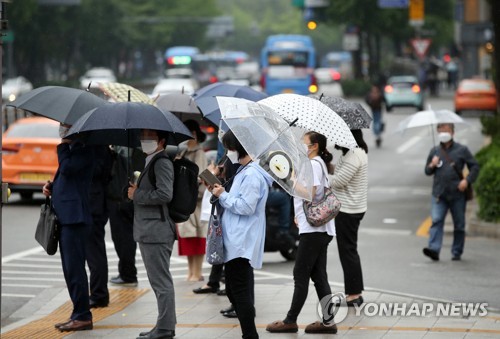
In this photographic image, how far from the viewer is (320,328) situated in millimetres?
9602

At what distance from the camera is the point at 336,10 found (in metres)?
70.1

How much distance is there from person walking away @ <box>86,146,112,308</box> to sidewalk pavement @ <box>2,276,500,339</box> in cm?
18

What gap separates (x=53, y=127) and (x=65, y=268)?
12722 mm

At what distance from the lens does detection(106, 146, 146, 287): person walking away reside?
37.0ft

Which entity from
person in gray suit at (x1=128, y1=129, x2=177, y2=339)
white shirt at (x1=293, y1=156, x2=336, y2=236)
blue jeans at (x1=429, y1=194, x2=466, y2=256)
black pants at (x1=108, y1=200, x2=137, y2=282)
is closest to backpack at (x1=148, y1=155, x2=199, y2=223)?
person in gray suit at (x1=128, y1=129, x2=177, y2=339)

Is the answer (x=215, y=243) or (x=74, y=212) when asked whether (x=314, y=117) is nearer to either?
(x=215, y=243)

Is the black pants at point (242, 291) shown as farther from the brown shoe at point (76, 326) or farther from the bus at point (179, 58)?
the bus at point (179, 58)

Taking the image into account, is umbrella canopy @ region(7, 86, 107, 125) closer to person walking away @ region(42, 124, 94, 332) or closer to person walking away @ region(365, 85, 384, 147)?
person walking away @ region(42, 124, 94, 332)

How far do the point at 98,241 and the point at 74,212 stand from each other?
130 cm

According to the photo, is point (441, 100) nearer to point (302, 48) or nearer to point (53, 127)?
point (302, 48)

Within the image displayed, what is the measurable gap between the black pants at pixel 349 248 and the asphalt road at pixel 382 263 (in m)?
1.16

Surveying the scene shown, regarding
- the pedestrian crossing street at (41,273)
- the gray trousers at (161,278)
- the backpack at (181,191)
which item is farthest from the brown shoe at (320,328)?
the pedestrian crossing street at (41,273)

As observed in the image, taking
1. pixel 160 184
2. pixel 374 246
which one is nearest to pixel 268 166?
pixel 160 184

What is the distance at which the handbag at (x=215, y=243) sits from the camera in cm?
871
